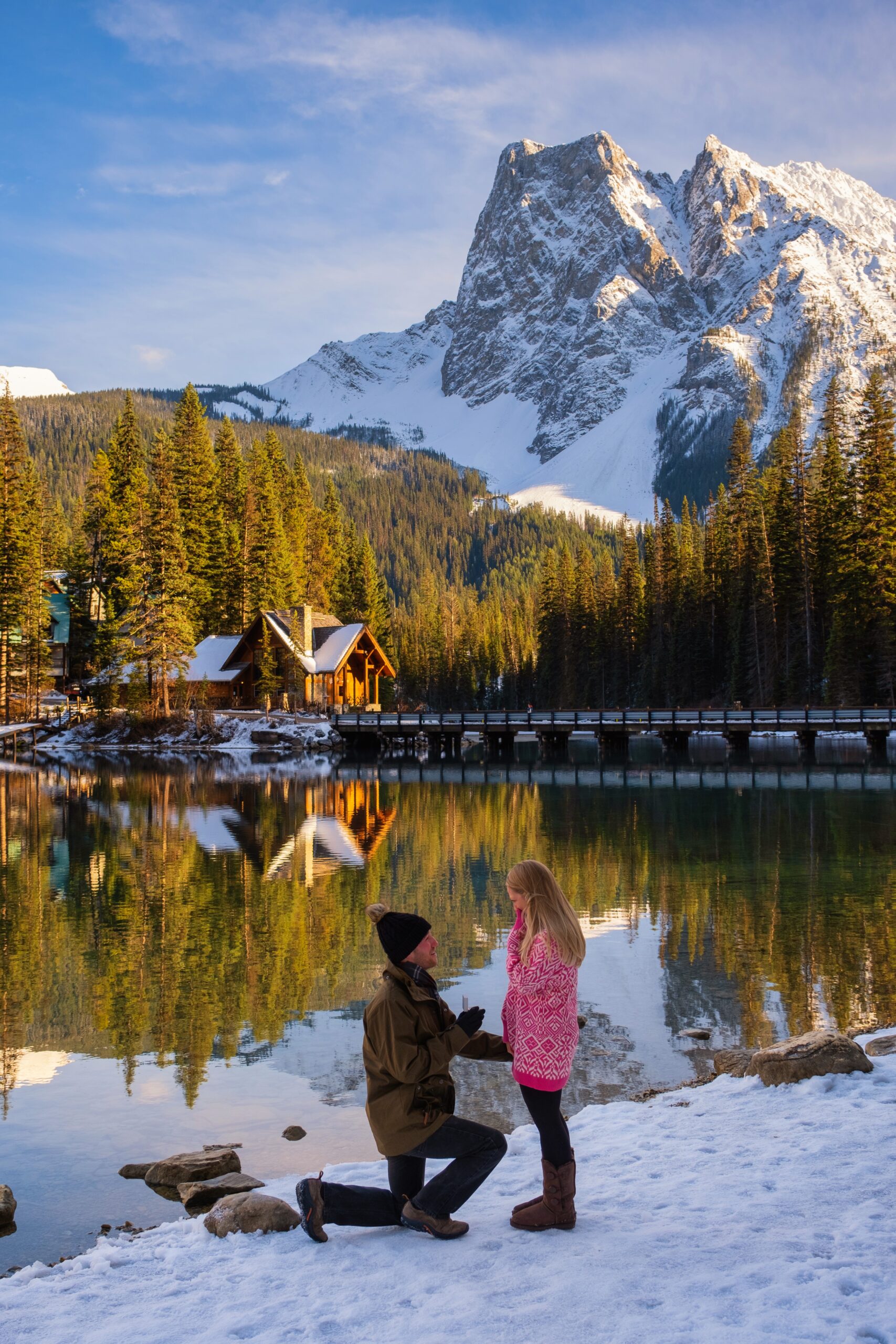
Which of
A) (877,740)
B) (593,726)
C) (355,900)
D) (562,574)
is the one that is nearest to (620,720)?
(593,726)

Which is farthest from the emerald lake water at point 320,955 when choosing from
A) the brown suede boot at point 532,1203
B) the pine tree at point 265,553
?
the pine tree at point 265,553

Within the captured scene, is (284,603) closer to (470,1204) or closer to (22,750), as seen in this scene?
(22,750)

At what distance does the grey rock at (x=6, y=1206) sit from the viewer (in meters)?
6.39

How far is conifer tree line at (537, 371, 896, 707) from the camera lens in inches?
2105

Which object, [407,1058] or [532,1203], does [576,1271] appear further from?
[407,1058]

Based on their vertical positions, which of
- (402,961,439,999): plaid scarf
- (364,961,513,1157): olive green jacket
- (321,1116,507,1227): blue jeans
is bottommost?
(321,1116,507,1227): blue jeans

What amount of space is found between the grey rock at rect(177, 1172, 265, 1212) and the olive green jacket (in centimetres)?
210

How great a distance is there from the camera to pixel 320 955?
12883 mm

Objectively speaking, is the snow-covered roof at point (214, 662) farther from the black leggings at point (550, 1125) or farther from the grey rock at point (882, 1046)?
the black leggings at point (550, 1125)

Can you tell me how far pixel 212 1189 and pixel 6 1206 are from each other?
123 cm

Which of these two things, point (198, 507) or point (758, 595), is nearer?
point (758, 595)

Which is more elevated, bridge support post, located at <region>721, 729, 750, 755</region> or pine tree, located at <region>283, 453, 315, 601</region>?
pine tree, located at <region>283, 453, 315, 601</region>

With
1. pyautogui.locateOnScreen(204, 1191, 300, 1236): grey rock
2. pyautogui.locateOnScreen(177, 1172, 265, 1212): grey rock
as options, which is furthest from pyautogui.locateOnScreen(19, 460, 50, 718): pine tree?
pyautogui.locateOnScreen(204, 1191, 300, 1236): grey rock

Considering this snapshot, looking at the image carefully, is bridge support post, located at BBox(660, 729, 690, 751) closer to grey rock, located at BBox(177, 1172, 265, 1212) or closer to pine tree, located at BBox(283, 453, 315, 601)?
pine tree, located at BBox(283, 453, 315, 601)
